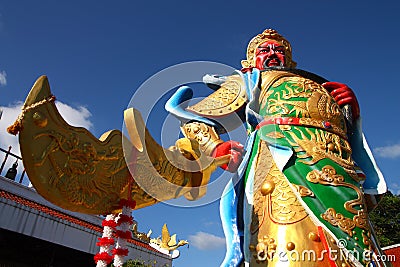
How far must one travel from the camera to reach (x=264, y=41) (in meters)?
4.37

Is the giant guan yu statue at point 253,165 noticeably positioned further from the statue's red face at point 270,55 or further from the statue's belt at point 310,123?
the statue's red face at point 270,55

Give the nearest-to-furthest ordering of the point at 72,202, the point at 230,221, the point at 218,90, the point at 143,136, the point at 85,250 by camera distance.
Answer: the point at 72,202 → the point at 143,136 → the point at 230,221 → the point at 218,90 → the point at 85,250

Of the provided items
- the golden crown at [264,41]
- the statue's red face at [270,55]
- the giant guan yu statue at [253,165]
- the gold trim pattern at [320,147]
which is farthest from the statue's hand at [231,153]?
the golden crown at [264,41]

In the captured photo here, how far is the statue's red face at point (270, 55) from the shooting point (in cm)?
417

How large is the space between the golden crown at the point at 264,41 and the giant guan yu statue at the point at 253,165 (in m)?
0.68

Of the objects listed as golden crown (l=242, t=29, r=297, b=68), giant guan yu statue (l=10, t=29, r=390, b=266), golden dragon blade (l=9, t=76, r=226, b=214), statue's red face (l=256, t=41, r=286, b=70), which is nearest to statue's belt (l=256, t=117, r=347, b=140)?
giant guan yu statue (l=10, t=29, r=390, b=266)

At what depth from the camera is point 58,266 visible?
8750 millimetres

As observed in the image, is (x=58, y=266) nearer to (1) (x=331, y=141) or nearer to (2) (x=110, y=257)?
(2) (x=110, y=257)

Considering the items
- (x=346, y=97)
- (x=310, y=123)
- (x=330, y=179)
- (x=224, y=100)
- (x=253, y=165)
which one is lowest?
(x=330, y=179)

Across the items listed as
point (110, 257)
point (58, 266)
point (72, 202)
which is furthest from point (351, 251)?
point (58, 266)

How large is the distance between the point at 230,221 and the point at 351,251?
0.92 m

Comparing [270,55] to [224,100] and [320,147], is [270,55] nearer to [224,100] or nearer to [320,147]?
[224,100]

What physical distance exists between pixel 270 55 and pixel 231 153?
1.59 meters

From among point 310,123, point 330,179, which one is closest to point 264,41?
point 310,123
